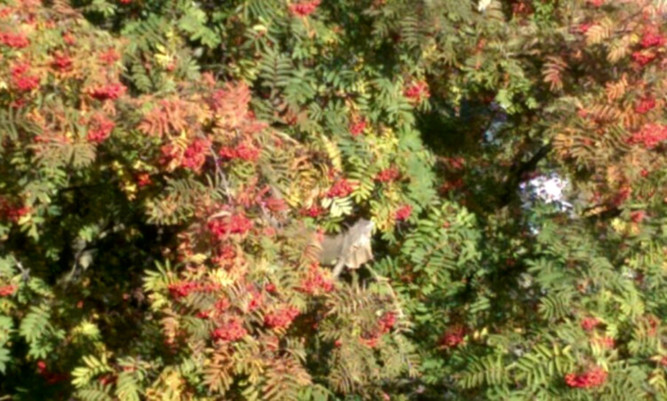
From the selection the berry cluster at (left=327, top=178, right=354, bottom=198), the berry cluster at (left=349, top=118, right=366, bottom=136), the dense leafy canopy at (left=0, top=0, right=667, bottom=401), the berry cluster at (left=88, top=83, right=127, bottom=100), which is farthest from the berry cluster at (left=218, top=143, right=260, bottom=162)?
the berry cluster at (left=349, top=118, right=366, bottom=136)

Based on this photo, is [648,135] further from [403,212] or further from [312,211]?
[312,211]

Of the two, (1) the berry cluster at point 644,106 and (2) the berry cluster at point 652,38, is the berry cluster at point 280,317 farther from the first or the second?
(2) the berry cluster at point 652,38

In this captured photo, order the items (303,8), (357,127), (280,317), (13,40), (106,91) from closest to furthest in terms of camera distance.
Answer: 1. (13,40)
2. (106,91)
3. (280,317)
4. (303,8)
5. (357,127)

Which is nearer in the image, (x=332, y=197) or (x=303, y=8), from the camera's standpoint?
(x=303, y=8)

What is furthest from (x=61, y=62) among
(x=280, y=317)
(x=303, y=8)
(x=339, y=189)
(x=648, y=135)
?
(x=648, y=135)

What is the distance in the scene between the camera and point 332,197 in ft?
15.3

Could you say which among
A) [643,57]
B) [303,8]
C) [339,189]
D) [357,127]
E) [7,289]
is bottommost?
[7,289]

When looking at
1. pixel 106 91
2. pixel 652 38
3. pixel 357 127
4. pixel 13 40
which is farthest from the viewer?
pixel 357 127

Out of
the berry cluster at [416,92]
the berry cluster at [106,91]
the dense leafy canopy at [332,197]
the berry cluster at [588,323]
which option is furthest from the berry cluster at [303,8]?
the berry cluster at [588,323]

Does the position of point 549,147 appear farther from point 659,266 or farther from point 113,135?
point 113,135

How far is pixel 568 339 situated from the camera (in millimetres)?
4633

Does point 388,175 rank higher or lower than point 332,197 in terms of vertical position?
higher

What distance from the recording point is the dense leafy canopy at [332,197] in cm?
401

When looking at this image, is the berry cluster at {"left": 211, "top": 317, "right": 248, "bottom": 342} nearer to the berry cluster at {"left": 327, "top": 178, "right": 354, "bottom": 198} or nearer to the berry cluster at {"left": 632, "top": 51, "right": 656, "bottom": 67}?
the berry cluster at {"left": 327, "top": 178, "right": 354, "bottom": 198}
